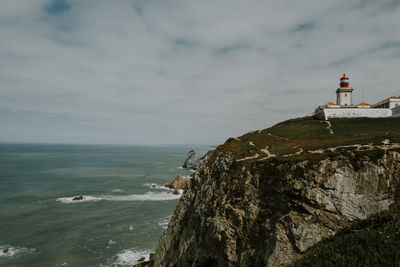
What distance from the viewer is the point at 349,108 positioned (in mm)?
52562

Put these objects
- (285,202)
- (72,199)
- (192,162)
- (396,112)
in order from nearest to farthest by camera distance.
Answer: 1. (285,202)
2. (396,112)
3. (72,199)
4. (192,162)

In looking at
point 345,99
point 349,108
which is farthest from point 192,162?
point 349,108

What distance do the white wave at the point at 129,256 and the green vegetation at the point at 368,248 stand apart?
30490 mm

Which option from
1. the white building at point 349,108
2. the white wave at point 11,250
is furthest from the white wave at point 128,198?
the white building at point 349,108

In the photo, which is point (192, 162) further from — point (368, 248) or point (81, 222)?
point (368, 248)

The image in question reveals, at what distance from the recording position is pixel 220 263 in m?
22.8

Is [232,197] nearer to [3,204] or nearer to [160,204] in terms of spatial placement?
[160,204]

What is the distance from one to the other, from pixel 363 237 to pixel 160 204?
56519 mm

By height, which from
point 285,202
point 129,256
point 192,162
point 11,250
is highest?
point 285,202

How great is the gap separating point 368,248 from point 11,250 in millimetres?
47747

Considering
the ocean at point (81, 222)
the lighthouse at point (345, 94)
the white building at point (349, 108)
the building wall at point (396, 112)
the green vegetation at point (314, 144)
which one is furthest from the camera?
the lighthouse at point (345, 94)

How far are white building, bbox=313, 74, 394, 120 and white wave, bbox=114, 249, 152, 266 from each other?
49391mm

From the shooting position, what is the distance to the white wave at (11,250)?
111 ft

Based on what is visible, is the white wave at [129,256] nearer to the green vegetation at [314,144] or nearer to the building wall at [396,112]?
the green vegetation at [314,144]
